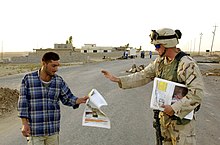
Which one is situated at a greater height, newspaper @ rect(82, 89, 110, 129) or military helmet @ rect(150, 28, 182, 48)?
military helmet @ rect(150, 28, 182, 48)

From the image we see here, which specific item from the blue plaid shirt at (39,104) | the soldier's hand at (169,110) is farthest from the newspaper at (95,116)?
the soldier's hand at (169,110)

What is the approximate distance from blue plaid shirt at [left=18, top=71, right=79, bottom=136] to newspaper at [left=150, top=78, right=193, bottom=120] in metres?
1.26

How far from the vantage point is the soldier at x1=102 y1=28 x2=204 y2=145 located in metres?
2.91

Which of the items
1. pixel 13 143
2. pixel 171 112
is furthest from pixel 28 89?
pixel 13 143

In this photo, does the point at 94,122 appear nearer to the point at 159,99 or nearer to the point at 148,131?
the point at 159,99

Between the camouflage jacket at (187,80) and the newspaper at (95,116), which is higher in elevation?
the camouflage jacket at (187,80)

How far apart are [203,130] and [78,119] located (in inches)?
130

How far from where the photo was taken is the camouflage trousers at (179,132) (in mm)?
3043

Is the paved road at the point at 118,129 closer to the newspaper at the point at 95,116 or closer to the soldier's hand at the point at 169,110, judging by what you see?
the newspaper at the point at 95,116

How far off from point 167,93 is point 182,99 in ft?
0.74

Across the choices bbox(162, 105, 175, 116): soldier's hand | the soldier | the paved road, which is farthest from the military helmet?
the paved road

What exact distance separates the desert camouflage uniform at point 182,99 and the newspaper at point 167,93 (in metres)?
0.07

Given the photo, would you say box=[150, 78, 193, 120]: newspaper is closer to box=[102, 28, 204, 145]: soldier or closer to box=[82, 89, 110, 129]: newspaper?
box=[102, 28, 204, 145]: soldier

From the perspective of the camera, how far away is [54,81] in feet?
11.5
